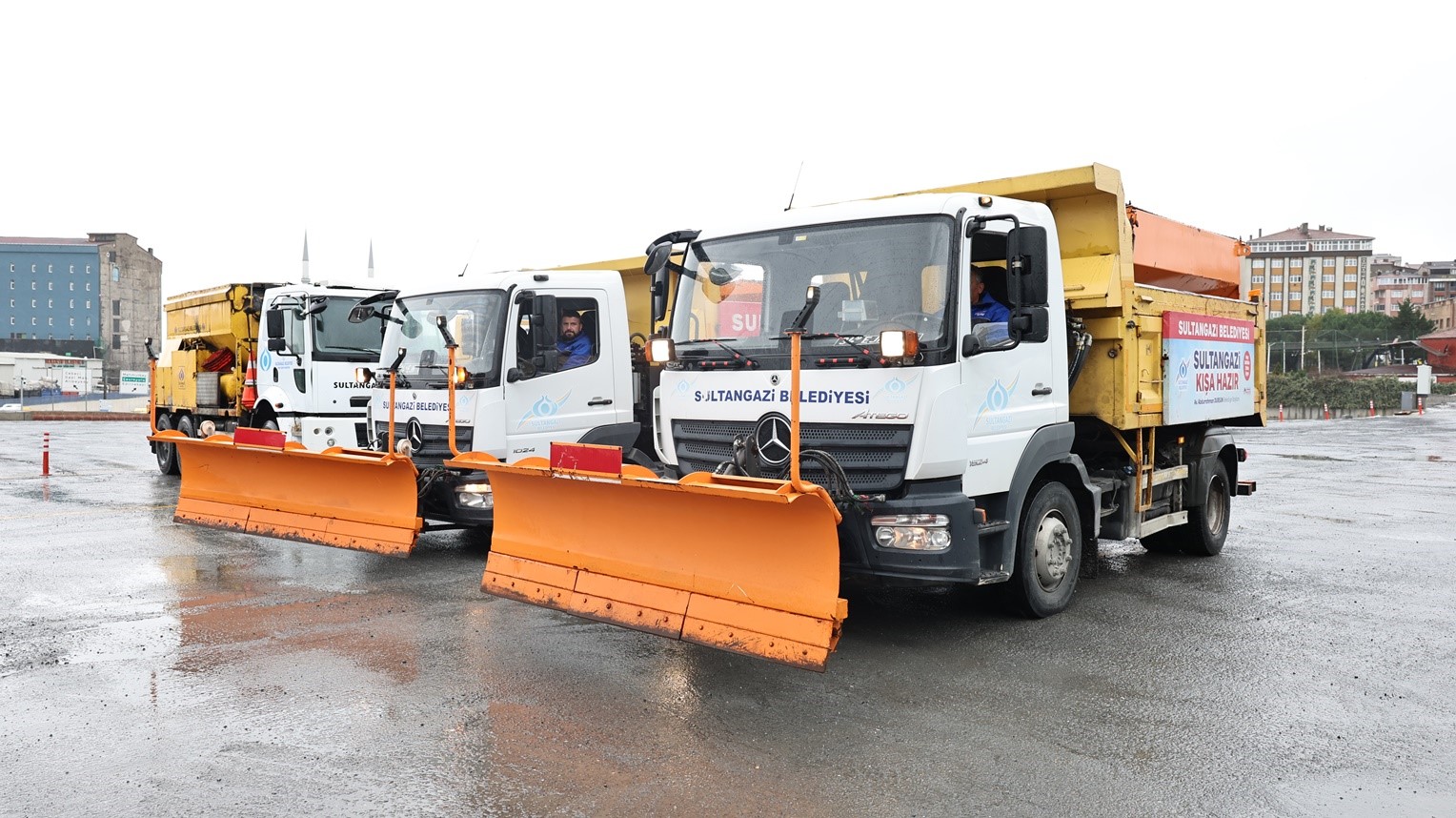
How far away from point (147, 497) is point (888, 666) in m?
11.6

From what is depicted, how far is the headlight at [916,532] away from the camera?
5625 millimetres

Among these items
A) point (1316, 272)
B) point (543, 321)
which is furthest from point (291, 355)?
point (1316, 272)

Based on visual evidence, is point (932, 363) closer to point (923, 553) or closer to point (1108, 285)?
point (923, 553)

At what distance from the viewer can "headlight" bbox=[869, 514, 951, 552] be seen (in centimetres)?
562

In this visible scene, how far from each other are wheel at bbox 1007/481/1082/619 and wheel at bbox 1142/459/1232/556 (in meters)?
2.83

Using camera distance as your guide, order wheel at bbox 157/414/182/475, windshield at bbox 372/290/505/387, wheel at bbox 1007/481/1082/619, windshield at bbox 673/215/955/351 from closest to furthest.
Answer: windshield at bbox 673/215/955/351 < wheel at bbox 1007/481/1082/619 < windshield at bbox 372/290/505/387 < wheel at bbox 157/414/182/475

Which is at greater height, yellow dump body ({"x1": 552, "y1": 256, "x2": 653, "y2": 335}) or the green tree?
the green tree

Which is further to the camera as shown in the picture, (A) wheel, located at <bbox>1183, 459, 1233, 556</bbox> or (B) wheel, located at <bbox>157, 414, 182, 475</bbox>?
(B) wheel, located at <bbox>157, 414, 182, 475</bbox>

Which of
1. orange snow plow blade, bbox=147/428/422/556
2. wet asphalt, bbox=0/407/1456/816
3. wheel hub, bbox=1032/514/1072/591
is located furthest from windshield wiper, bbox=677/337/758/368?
orange snow plow blade, bbox=147/428/422/556

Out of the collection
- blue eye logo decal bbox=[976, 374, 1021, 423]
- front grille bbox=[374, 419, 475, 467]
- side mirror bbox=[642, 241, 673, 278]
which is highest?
side mirror bbox=[642, 241, 673, 278]

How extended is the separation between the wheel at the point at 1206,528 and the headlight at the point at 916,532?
4.62 m

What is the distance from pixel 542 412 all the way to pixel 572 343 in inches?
28.3

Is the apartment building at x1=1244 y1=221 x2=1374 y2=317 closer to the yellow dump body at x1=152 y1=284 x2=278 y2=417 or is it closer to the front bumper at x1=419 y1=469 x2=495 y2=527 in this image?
the yellow dump body at x1=152 y1=284 x2=278 y2=417

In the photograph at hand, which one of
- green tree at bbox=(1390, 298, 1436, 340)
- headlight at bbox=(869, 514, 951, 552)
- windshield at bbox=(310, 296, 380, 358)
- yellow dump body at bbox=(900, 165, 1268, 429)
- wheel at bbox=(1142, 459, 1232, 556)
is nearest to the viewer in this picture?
headlight at bbox=(869, 514, 951, 552)
